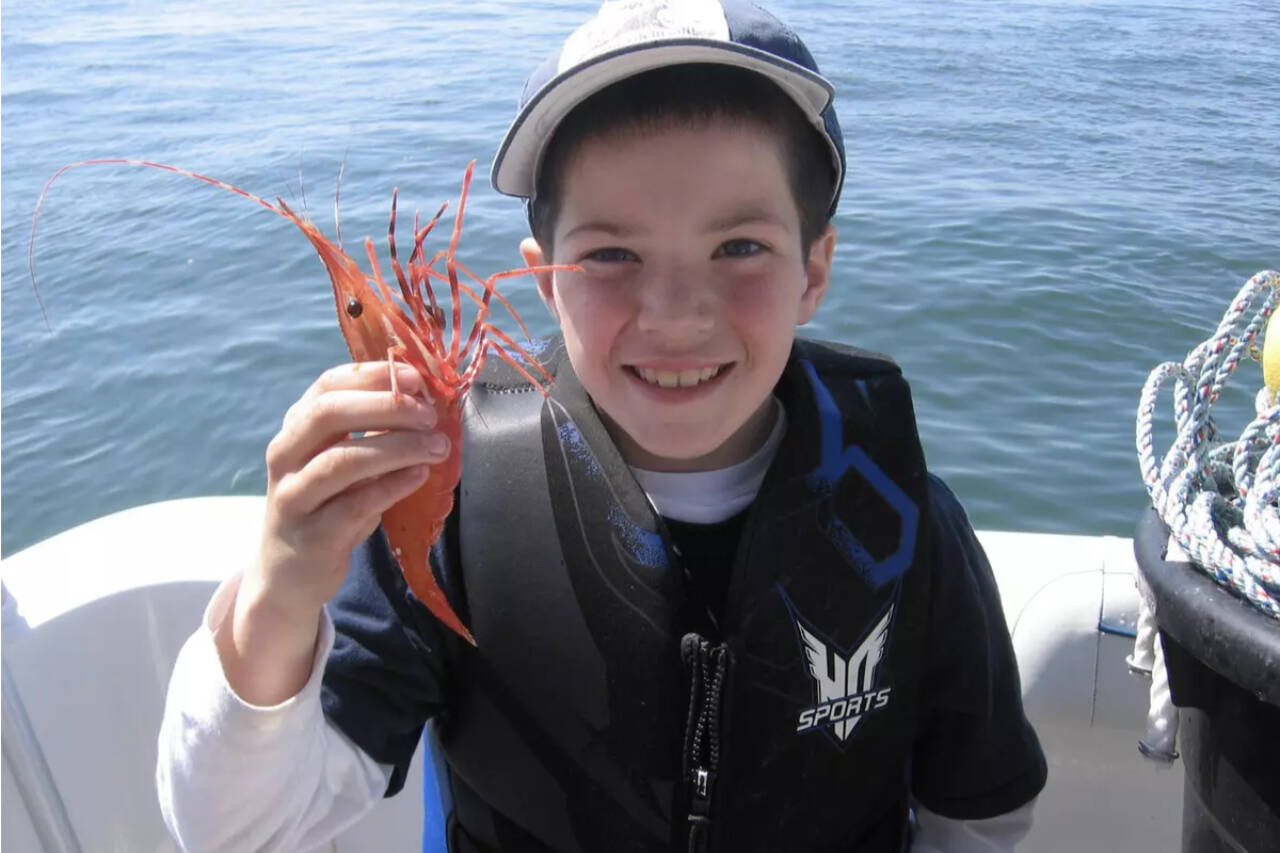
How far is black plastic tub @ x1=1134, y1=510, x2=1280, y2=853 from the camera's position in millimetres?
1754

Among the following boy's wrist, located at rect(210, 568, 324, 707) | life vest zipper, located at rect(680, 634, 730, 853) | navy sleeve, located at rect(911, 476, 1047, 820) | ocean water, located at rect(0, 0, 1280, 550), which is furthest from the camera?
ocean water, located at rect(0, 0, 1280, 550)

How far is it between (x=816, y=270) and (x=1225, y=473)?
35.3 inches

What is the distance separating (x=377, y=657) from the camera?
171cm

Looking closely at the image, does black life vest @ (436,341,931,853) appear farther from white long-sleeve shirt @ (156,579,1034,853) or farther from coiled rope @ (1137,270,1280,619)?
coiled rope @ (1137,270,1280,619)

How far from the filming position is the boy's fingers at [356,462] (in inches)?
52.3

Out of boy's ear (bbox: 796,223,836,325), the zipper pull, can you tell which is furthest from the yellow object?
the zipper pull

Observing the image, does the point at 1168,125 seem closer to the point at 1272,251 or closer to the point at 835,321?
the point at 1272,251

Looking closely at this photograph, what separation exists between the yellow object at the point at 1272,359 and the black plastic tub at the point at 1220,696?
333 millimetres

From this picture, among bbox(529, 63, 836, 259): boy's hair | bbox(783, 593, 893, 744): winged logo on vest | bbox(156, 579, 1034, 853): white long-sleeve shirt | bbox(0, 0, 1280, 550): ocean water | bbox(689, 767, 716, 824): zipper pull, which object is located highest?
bbox(529, 63, 836, 259): boy's hair

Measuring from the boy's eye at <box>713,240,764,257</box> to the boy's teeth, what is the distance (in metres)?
0.18

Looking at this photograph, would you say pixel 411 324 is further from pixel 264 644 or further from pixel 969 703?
pixel 969 703

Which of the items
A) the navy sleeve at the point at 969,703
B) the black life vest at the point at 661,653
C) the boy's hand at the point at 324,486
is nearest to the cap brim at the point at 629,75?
the black life vest at the point at 661,653

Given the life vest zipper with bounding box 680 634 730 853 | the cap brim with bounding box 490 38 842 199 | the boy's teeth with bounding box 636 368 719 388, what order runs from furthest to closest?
the life vest zipper with bounding box 680 634 730 853, the boy's teeth with bounding box 636 368 719 388, the cap brim with bounding box 490 38 842 199

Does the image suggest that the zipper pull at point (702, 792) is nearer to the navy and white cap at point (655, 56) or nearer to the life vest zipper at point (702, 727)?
the life vest zipper at point (702, 727)
